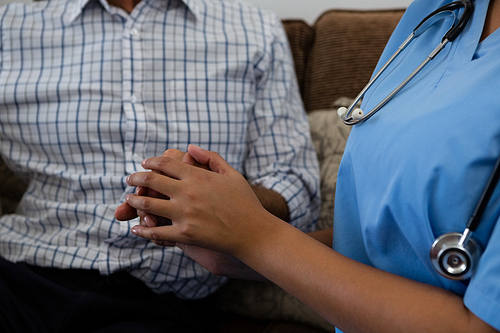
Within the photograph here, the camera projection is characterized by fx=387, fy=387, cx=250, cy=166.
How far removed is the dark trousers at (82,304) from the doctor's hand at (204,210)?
0.36m

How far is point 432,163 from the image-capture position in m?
0.39

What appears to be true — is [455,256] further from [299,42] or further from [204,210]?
[299,42]

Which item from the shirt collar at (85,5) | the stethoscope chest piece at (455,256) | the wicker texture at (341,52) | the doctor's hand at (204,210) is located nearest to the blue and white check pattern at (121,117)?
the shirt collar at (85,5)

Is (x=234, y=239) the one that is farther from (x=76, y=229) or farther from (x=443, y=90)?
(x=76, y=229)

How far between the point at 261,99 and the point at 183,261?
463 millimetres

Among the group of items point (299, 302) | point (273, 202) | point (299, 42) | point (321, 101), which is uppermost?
point (299, 42)

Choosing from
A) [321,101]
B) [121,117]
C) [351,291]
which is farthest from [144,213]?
[321,101]

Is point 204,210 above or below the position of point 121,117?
above

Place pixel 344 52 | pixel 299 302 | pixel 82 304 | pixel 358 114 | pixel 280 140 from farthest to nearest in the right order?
1. pixel 344 52
2. pixel 280 140
3. pixel 299 302
4. pixel 82 304
5. pixel 358 114

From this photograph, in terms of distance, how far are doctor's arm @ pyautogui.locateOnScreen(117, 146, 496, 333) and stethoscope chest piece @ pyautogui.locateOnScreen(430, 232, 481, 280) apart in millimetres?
32

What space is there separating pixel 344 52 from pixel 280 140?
376 millimetres

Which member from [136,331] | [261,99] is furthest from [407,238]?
[261,99]

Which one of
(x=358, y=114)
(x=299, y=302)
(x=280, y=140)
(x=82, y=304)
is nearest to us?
(x=358, y=114)

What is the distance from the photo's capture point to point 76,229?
0.91 meters
